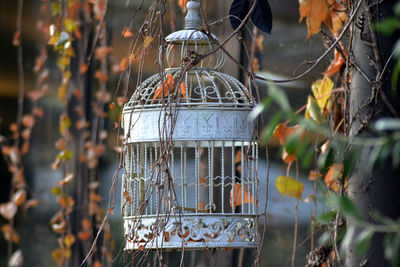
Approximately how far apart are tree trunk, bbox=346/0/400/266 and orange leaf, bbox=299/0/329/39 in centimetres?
16

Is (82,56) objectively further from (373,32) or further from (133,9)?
(373,32)

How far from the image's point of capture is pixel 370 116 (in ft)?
5.15

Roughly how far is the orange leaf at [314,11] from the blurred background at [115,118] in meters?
0.40

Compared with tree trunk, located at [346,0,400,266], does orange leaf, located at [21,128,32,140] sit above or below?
below

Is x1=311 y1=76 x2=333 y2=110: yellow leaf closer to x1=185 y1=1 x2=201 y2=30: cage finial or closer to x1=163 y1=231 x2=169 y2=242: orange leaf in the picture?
x1=185 y1=1 x2=201 y2=30: cage finial

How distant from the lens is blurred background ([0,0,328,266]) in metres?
2.38

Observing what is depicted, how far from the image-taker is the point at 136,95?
1839 mm

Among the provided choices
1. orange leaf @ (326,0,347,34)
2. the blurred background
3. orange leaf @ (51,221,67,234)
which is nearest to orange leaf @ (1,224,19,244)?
the blurred background

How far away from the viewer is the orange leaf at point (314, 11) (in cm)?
176

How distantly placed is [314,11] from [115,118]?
45.9 inches

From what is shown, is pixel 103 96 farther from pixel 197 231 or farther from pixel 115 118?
pixel 197 231

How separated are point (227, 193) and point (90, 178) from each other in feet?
2.13

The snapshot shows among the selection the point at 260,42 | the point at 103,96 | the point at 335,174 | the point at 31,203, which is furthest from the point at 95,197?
the point at 335,174

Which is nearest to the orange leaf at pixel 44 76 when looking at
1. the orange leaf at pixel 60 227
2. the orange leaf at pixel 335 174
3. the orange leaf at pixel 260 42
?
the orange leaf at pixel 60 227
